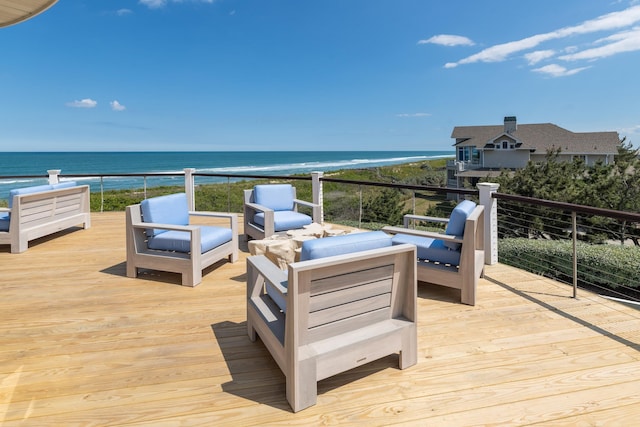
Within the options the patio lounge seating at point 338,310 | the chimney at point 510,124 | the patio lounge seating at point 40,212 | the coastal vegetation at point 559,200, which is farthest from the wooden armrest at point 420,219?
the chimney at point 510,124

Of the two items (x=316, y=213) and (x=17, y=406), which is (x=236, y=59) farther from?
(x=17, y=406)

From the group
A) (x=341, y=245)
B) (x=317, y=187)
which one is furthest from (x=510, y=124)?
(x=341, y=245)

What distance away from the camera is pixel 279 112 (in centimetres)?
3597

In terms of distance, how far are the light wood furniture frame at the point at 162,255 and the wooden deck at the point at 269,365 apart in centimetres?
23

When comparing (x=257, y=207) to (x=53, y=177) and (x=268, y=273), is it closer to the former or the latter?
(x=268, y=273)

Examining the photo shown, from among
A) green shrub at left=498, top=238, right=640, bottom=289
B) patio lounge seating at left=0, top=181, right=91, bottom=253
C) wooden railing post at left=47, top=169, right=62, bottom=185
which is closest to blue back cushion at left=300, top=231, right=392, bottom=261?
patio lounge seating at left=0, top=181, right=91, bottom=253

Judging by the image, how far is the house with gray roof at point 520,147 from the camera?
20625mm

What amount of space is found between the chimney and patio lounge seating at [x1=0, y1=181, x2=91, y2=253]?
76.5ft

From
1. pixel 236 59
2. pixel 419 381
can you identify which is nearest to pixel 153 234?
pixel 419 381

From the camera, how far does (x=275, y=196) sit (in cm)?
514

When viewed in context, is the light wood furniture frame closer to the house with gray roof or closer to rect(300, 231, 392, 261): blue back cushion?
rect(300, 231, 392, 261): blue back cushion

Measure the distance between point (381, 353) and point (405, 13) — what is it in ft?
41.3

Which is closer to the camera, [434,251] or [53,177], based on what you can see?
[434,251]

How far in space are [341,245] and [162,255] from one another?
2.40 m
